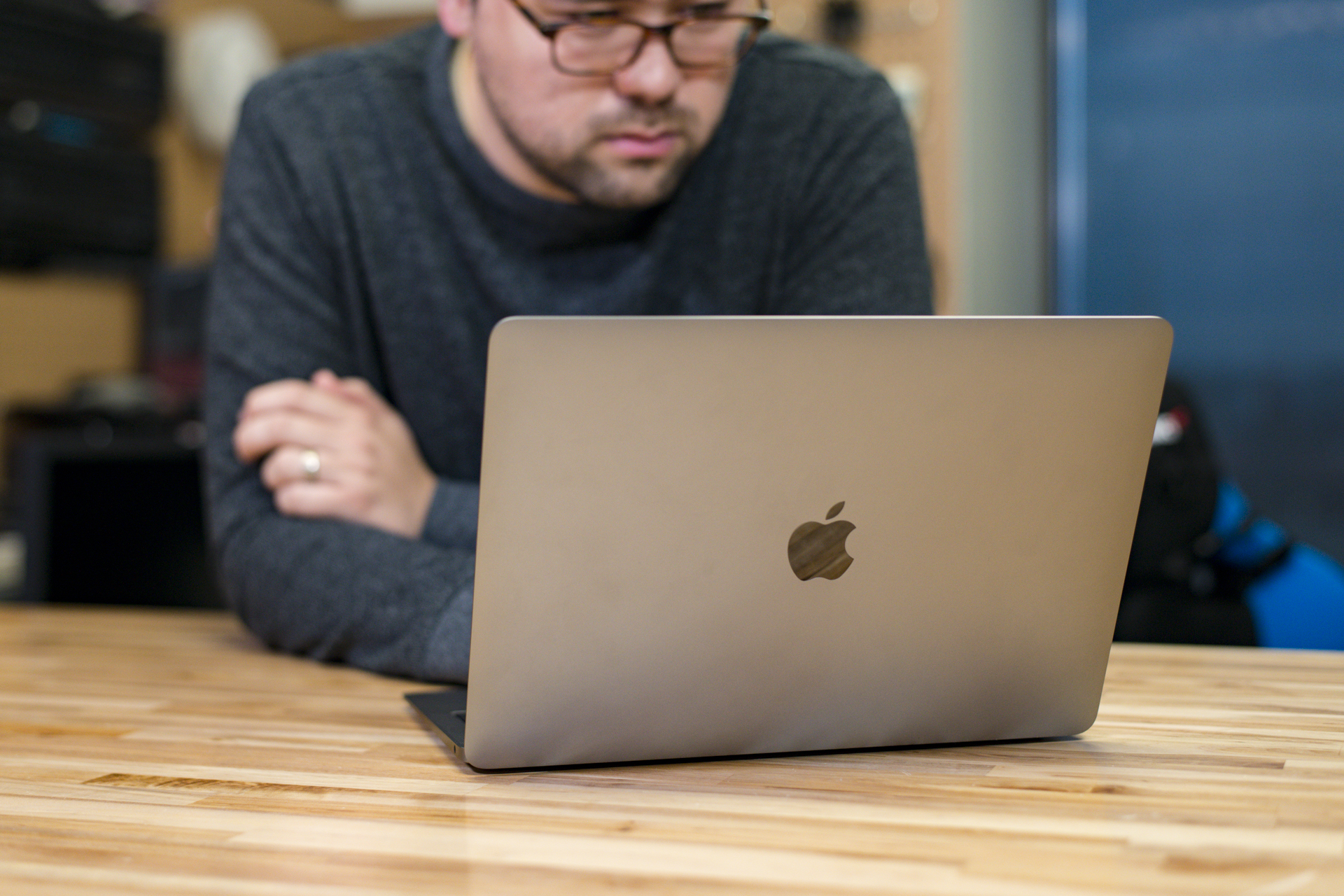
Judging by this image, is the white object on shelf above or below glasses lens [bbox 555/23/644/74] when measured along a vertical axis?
below

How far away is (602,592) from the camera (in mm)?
630

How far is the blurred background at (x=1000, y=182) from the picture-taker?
2.77m

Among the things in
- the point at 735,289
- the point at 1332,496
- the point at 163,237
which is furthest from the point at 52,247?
the point at 1332,496

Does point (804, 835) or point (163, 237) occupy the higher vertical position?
point (804, 835)

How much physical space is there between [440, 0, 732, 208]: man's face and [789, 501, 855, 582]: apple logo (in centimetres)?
61

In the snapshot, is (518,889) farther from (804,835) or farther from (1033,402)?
Result: (1033,402)

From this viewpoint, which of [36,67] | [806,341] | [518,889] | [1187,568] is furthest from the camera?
[36,67]

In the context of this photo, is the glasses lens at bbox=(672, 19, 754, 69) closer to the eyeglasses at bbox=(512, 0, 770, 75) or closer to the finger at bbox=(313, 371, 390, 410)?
the eyeglasses at bbox=(512, 0, 770, 75)

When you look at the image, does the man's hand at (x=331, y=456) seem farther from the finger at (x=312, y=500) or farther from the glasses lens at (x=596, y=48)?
the glasses lens at (x=596, y=48)

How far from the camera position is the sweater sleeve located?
957 millimetres

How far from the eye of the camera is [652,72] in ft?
3.72

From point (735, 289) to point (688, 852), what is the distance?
0.90 m

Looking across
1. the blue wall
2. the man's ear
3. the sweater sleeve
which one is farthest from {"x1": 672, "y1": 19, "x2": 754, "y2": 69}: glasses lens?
the blue wall

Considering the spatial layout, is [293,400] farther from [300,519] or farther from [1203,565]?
[1203,565]
